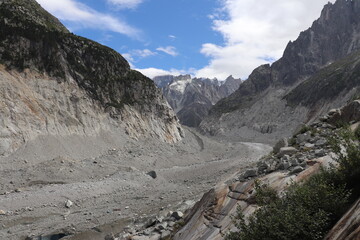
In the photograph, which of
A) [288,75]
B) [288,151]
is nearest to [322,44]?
[288,75]

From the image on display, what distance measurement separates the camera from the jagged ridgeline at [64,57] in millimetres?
49938

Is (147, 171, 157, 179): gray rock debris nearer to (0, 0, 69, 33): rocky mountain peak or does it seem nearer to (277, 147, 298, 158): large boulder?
(277, 147, 298, 158): large boulder

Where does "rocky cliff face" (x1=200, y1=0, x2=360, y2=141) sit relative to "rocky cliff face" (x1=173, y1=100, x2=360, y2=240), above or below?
above

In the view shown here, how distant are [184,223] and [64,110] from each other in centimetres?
4056

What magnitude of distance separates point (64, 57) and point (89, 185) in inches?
1253

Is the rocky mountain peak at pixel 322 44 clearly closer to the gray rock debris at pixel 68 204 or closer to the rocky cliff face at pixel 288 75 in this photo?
the rocky cliff face at pixel 288 75

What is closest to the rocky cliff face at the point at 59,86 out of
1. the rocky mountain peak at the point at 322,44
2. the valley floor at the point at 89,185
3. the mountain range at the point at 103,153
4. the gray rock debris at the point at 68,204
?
the mountain range at the point at 103,153

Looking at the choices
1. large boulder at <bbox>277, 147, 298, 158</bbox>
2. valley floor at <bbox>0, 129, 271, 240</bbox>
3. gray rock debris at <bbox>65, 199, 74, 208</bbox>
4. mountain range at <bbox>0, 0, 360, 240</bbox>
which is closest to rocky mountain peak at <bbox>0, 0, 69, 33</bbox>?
mountain range at <bbox>0, 0, 360, 240</bbox>

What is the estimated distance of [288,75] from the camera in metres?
182

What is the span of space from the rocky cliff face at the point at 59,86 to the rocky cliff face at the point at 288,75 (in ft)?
278

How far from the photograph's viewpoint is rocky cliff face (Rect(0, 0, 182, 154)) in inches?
1706

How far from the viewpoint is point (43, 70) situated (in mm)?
51312

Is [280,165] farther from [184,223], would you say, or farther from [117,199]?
[117,199]

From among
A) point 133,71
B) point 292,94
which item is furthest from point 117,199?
point 292,94
